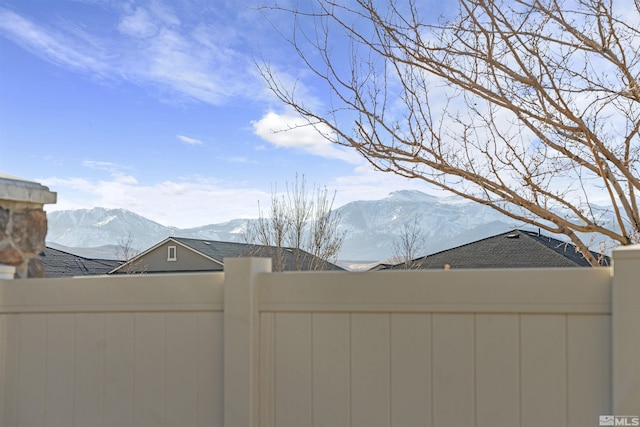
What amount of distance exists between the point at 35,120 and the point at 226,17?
5040 mm

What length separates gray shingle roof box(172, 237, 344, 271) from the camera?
14.2 meters

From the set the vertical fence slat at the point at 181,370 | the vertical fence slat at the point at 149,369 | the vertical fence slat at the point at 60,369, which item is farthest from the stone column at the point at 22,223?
the vertical fence slat at the point at 181,370

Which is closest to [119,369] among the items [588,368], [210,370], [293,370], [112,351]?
[112,351]

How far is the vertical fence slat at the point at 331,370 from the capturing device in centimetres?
220

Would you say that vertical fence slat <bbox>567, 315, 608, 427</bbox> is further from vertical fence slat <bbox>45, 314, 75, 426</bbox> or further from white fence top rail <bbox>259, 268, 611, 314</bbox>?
vertical fence slat <bbox>45, 314, 75, 426</bbox>

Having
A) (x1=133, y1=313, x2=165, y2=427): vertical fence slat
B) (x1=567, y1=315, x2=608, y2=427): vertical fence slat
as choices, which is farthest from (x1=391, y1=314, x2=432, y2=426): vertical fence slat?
(x1=133, y1=313, x2=165, y2=427): vertical fence slat

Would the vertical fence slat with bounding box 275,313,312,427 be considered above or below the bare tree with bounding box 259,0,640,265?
below

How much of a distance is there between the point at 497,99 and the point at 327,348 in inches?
118

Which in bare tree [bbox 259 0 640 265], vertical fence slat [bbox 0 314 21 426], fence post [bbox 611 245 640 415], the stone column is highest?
bare tree [bbox 259 0 640 265]

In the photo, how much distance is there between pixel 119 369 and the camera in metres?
2.56

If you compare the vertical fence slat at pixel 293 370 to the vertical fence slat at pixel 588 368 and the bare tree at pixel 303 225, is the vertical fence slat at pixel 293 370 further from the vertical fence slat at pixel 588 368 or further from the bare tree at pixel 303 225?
the bare tree at pixel 303 225

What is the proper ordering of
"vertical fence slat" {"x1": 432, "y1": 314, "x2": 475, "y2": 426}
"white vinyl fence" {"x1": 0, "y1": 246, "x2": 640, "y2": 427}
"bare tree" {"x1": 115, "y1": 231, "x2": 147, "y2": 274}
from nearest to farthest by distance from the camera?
"white vinyl fence" {"x1": 0, "y1": 246, "x2": 640, "y2": 427}, "vertical fence slat" {"x1": 432, "y1": 314, "x2": 475, "y2": 426}, "bare tree" {"x1": 115, "y1": 231, "x2": 147, "y2": 274}

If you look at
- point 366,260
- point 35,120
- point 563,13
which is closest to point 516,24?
point 563,13

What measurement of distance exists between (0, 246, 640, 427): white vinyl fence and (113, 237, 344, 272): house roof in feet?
35.4
